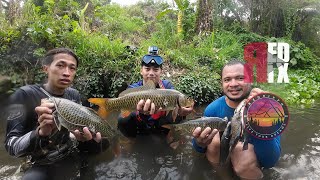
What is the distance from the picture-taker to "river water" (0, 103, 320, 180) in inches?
149

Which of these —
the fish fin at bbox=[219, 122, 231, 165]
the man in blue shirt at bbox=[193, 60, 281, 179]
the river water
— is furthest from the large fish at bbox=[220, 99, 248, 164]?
the river water

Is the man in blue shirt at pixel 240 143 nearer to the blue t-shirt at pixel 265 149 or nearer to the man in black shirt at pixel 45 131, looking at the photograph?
the blue t-shirt at pixel 265 149

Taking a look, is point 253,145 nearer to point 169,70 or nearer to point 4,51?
point 169,70

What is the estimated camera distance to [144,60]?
436 centimetres

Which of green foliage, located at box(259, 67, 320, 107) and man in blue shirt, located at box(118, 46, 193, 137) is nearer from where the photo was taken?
man in blue shirt, located at box(118, 46, 193, 137)

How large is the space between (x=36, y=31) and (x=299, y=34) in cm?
1635

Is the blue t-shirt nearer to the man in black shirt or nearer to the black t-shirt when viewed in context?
the man in black shirt

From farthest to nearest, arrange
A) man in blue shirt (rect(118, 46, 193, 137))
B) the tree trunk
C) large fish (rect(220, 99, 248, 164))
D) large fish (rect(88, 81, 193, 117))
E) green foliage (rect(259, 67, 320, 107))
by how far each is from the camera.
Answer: the tree trunk
green foliage (rect(259, 67, 320, 107))
man in blue shirt (rect(118, 46, 193, 137))
large fish (rect(88, 81, 193, 117))
large fish (rect(220, 99, 248, 164))

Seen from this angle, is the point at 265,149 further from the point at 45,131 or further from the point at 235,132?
the point at 45,131

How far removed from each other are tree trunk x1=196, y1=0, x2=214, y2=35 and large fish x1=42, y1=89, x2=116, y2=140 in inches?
403

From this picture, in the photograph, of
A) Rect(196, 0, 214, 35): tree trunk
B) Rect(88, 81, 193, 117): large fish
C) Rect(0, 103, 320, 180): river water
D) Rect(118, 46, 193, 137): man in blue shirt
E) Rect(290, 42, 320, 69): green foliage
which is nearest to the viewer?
Rect(88, 81, 193, 117): large fish

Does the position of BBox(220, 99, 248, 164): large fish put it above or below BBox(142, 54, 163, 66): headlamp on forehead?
below

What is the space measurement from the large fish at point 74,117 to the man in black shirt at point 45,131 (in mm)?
54

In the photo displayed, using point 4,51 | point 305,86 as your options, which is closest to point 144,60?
point 4,51
